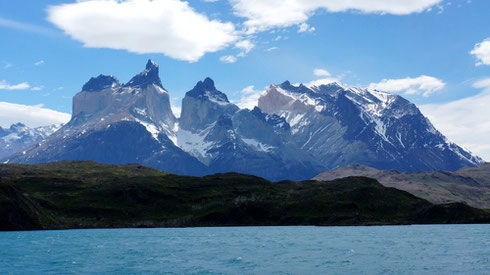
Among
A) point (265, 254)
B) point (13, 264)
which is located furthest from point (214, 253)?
point (13, 264)

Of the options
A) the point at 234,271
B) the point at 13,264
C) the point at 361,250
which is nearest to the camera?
the point at 234,271

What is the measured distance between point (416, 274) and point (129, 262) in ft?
187

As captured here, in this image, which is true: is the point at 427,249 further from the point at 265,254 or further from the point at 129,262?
the point at 129,262

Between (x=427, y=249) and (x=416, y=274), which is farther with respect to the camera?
(x=427, y=249)

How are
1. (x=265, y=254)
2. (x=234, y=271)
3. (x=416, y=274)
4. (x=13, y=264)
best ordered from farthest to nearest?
1. (x=265, y=254)
2. (x=13, y=264)
3. (x=234, y=271)
4. (x=416, y=274)

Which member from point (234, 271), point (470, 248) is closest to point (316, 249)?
point (470, 248)

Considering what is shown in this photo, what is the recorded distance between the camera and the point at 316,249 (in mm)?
141000

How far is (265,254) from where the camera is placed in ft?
420

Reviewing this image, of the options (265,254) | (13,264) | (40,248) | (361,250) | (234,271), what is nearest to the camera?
(234,271)

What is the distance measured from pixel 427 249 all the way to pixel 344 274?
54609mm

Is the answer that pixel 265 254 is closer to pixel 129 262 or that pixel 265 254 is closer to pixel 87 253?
pixel 129 262

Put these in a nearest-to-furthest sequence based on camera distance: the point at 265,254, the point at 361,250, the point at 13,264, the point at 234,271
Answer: the point at 234,271 → the point at 13,264 → the point at 265,254 → the point at 361,250

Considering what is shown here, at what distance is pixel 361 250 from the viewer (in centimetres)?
13650

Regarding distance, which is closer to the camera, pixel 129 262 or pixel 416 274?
pixel 416 274
